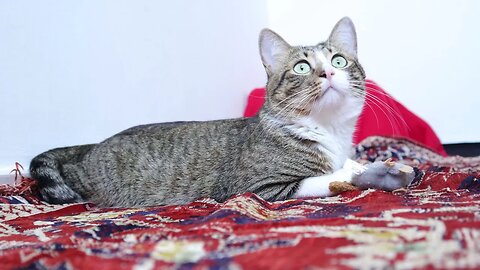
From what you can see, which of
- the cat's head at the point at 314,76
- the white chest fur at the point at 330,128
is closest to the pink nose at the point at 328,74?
the cat's head at the point at 314,76

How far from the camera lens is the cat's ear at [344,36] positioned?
5.46 ft

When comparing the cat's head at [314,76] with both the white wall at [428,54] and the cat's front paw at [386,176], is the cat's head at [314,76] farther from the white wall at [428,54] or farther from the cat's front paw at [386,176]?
the white wall at [428,54]

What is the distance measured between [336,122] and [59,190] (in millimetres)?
995

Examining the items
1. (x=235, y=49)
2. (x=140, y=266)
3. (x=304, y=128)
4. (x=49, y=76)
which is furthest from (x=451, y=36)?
(x=140, y=266)

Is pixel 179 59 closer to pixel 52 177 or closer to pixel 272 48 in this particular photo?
pixel 272 48

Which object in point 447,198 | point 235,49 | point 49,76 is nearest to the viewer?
point 447,198

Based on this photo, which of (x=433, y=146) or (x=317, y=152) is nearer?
(x=317, y=152)

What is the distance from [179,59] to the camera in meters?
2.44

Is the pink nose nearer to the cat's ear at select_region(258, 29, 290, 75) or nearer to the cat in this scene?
the cat

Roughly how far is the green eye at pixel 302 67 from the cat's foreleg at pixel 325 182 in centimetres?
34

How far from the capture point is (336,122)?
4.96ft

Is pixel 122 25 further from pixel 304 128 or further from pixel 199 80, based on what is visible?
pixel 304 128

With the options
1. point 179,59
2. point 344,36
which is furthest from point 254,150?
point 179,59

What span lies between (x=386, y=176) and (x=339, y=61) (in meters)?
0.44
